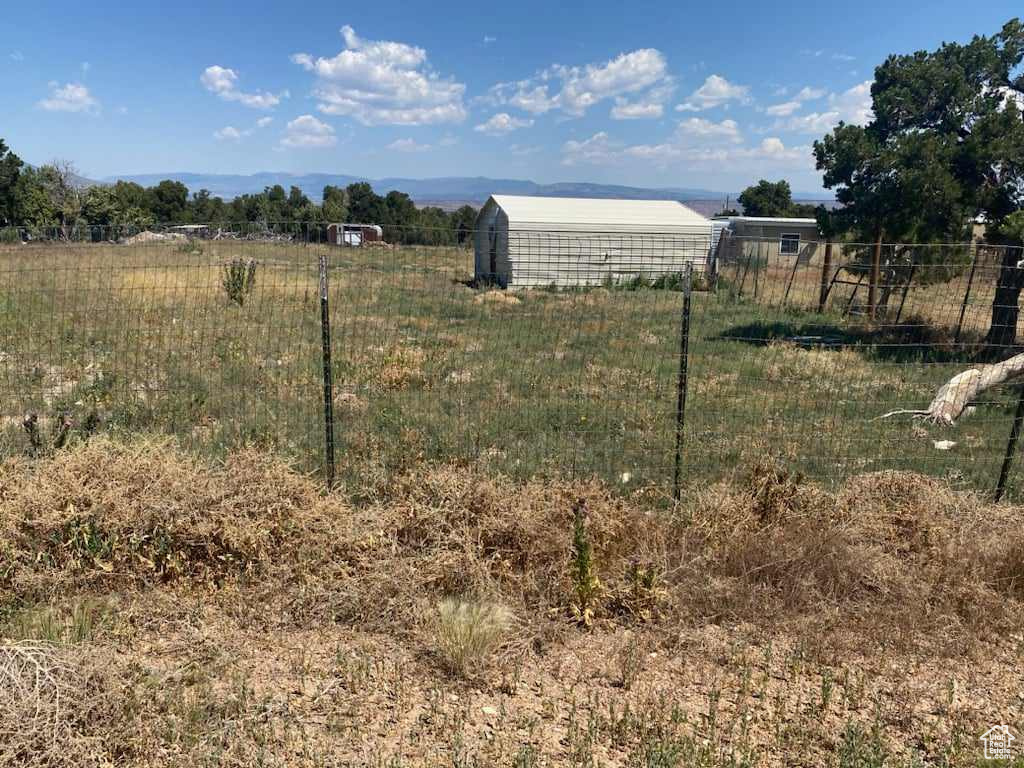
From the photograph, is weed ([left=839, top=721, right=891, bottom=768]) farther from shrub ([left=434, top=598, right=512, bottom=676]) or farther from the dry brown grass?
shrub ([left=434, top=598, right=512, bottom=676])

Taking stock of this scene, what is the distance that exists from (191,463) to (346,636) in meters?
1.68

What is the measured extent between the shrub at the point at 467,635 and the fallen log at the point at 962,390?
6.14 meters

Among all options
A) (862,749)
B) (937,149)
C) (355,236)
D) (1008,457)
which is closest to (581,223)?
(937,149)

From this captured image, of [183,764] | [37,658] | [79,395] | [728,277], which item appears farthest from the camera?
[728,277]

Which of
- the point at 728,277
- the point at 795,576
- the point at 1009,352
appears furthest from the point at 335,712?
the point at 728,277

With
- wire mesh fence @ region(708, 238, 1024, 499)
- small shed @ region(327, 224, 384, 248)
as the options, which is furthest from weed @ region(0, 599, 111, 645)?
wire mesh fence @ region(708, 238, 1024, 499)

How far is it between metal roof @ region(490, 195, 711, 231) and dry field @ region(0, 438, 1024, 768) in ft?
66.7

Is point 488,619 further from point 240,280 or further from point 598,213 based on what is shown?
point 598,213

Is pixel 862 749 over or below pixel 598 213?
below

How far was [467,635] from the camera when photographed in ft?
12.0

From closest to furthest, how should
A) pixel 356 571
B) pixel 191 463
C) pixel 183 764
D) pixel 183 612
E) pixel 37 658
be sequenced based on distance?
pixel 183 764 → pixel 37 658 → pixel 183 612 → pixel 356 571 → pixel 191 463

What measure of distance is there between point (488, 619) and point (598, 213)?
2450 centimetres

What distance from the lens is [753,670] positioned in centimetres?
374

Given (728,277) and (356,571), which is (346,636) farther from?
(728,277)
